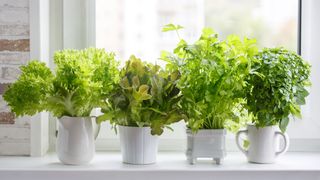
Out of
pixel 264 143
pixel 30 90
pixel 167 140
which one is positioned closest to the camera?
pixel 30 90

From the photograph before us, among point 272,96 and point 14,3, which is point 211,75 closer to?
point 272,96

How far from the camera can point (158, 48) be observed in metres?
1.66

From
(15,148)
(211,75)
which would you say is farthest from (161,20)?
(15,148)

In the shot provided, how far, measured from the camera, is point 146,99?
131 cm

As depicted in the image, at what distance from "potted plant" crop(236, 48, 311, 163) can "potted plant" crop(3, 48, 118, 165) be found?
0.42m

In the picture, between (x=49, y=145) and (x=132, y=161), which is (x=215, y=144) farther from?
(x=49, y=145)


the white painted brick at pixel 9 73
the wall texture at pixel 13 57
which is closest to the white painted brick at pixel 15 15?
the wall texture at pixel 13 57

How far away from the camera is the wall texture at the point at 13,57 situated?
146 cm

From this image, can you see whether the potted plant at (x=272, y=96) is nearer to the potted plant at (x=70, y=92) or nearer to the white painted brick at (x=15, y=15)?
the potted plant at (x=70, y=92)

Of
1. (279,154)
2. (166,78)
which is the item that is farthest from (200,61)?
(279,154)

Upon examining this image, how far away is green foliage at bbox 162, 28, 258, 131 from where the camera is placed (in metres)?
1.33

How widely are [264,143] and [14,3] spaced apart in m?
0.88
